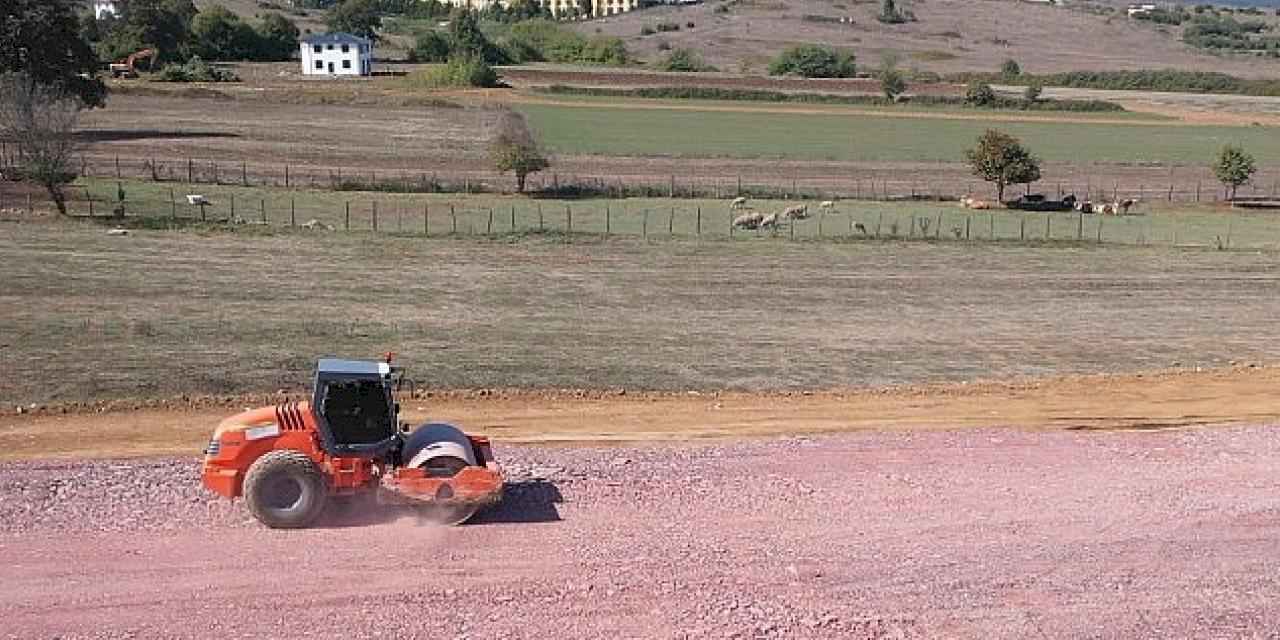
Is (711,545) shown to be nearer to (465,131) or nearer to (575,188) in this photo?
(575,188)

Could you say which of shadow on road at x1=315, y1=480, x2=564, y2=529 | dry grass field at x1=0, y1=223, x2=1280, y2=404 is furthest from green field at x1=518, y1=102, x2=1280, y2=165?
shadow on road at x1=315, y1=480, x2=564, y2=529

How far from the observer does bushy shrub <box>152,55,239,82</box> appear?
117 m

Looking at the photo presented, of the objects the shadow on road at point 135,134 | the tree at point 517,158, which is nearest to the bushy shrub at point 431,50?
the shadow on road at point 135,134

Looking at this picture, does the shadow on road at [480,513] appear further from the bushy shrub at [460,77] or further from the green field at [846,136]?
the bushy shrub at [460,77]

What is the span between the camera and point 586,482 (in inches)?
805

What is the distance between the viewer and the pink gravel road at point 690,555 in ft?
52.4

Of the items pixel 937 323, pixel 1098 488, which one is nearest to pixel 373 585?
pixel 1098 488

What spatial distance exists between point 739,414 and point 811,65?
139 metres

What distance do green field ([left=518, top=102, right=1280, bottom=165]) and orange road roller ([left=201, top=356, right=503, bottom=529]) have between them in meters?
62.7

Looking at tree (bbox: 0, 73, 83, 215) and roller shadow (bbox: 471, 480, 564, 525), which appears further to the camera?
tree (bbox: 0, 73, 83, 215)

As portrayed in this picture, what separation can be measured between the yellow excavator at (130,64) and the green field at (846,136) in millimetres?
36360

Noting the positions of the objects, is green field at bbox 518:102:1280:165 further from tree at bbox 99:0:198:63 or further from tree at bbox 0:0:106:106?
tree at bbox 99:0:198:63

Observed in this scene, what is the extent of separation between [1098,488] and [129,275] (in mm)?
26871

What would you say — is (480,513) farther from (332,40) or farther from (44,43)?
(332,40)
